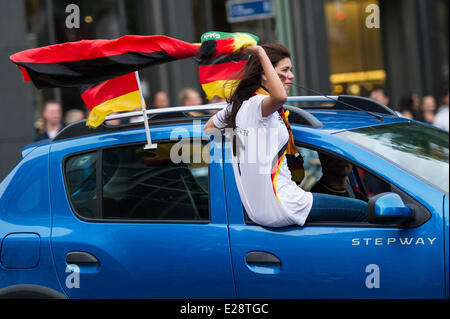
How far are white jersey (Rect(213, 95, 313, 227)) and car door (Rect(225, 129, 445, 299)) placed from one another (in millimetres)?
67

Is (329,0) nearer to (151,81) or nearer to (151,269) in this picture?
(151,81)

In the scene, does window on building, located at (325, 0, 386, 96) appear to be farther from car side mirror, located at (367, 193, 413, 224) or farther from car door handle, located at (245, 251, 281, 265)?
car side mirror, located at (367, 193, 413, 224)

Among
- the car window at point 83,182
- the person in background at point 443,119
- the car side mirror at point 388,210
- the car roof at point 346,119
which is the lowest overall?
the person in background at point 443,119

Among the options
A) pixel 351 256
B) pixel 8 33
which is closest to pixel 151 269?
pixel 351 256

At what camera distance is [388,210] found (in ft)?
10.5

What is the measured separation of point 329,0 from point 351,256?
14787 millimetres

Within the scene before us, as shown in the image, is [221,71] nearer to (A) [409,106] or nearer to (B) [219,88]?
(B) [219,88]

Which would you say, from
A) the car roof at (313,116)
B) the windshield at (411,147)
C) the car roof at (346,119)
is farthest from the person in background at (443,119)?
the windshield at (411,147)

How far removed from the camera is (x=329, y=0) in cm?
1730

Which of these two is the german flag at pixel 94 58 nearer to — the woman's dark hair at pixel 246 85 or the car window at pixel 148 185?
the woman's dark hair at pixel 246 85

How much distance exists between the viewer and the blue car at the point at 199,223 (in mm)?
3328

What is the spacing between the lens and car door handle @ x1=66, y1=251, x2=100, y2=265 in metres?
3.80

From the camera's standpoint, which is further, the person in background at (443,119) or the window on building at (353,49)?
the window on building at (353,49)

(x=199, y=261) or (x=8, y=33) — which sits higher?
(x=8, y=33)
